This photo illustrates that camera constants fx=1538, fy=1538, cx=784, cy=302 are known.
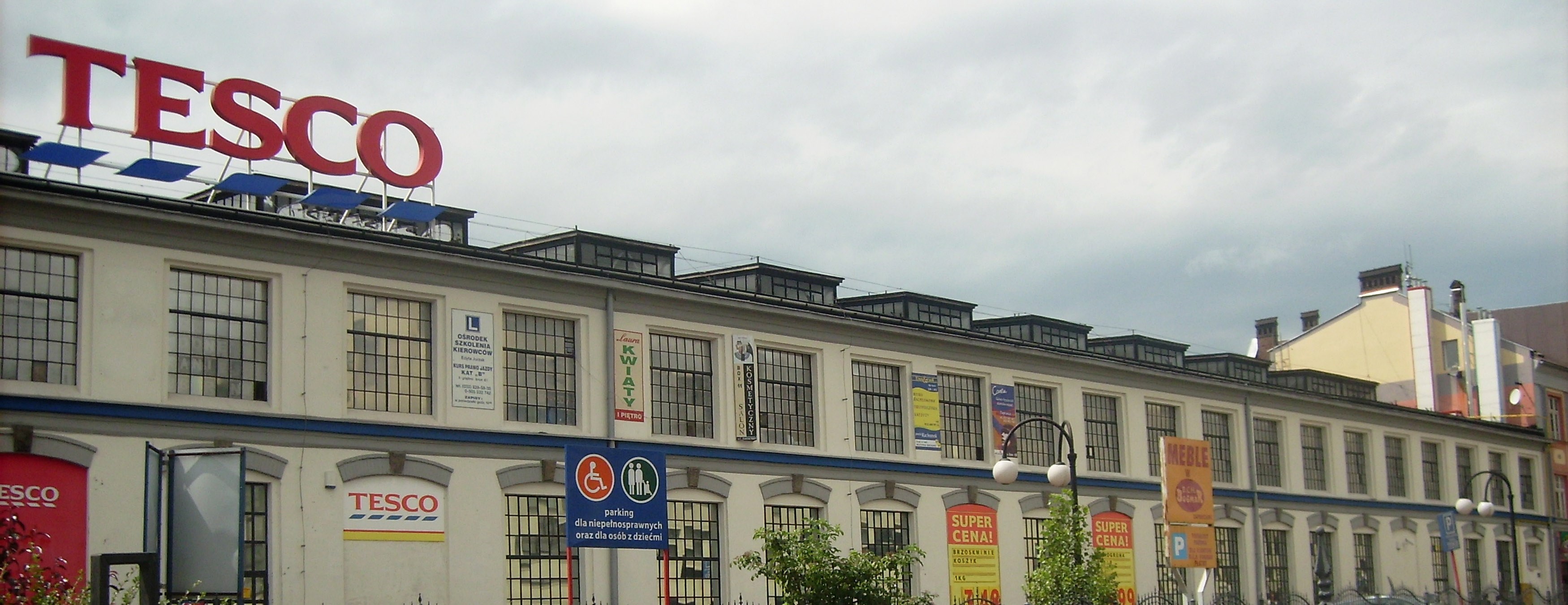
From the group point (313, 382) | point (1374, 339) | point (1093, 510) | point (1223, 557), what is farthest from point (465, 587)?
point (1374, 339)

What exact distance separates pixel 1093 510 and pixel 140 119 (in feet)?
89.1

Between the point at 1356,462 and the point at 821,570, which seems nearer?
the point at 821,570

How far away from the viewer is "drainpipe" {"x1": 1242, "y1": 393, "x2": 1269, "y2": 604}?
157ft

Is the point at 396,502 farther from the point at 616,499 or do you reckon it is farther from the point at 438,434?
the point at 616,499

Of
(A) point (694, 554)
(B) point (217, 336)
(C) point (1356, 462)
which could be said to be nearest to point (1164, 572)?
(C) point (1356, 462)

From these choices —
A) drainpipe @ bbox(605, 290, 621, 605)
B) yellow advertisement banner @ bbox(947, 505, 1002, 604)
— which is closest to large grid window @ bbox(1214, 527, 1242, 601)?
yellow advertisement banner @ bbox(947, 505, 1002, 604)

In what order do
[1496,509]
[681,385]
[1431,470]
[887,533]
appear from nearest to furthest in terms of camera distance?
[681,385] → [887,533] → [1431,470] → [1496,509]

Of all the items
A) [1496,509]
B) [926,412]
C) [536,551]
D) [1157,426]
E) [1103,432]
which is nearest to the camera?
[536,551]

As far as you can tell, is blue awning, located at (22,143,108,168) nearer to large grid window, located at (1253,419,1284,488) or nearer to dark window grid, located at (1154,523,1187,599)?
dark window grid, located at (1154,523,1187,599)

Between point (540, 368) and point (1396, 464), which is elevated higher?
point (540, 368)

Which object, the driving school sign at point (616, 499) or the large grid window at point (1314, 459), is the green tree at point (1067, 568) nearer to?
the driving school sign at point (616, 499)

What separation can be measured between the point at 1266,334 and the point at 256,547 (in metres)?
54.9

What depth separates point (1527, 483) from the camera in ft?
211

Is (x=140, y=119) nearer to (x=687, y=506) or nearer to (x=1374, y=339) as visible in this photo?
(x=687, y=506)
